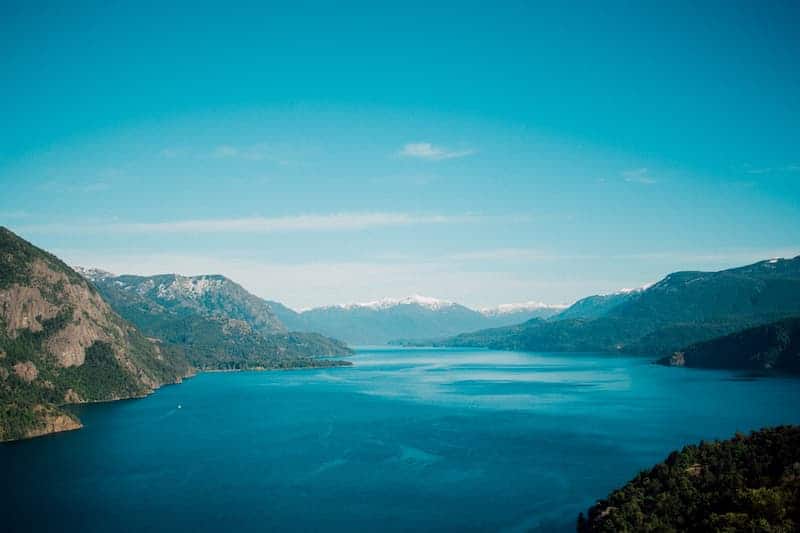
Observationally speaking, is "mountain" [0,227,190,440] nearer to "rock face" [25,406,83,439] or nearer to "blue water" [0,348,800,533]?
"rock face" [25,406,83,439]

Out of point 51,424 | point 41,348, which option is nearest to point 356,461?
point 51,424

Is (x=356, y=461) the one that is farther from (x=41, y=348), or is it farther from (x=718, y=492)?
(x=41, y=348)

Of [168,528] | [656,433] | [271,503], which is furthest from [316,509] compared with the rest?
[656,433]

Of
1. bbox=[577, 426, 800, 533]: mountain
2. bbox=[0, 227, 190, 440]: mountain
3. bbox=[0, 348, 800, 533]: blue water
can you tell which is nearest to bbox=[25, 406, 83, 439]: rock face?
bbox=[0, 227, 190, 440]: mountain

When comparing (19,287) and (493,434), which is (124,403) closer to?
(19,287)

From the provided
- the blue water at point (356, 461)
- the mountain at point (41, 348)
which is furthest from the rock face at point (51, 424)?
the blue water at point (356, 461)
